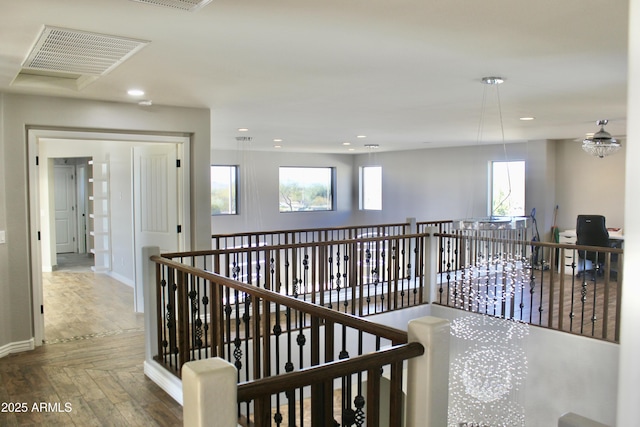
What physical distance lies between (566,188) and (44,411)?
30.4ft

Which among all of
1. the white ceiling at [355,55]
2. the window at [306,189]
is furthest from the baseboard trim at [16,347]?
the window at [306,189]

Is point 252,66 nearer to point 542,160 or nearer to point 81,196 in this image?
point 542,160

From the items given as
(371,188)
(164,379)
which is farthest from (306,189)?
(164,379)

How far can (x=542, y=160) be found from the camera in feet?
31.5

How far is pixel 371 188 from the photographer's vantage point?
1380 centimetres

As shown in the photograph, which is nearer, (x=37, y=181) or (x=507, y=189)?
(x=37, y=181)

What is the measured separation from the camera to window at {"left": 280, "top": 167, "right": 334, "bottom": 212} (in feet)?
42.8

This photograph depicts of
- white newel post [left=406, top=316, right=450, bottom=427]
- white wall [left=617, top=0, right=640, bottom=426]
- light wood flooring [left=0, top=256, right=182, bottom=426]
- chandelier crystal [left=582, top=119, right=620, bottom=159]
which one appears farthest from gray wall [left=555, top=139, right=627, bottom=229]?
white wall [left=617, top=0, right=640, bottom=426]

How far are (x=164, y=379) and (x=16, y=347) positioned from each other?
6.12 ft

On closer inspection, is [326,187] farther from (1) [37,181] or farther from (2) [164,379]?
(2) [164,379]

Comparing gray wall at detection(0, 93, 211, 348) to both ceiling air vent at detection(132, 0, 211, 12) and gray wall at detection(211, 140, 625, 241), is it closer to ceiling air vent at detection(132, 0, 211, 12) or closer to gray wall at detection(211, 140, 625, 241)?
ceiling air vent at detection(132, 0, 211, 12)

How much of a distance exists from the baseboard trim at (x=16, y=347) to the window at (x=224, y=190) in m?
7.17

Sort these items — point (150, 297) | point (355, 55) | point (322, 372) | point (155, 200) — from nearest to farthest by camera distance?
point (322, 372)
point (355, 55)
point (150, 297)
point (155, 200)

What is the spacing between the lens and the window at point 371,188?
1350 centimetres
